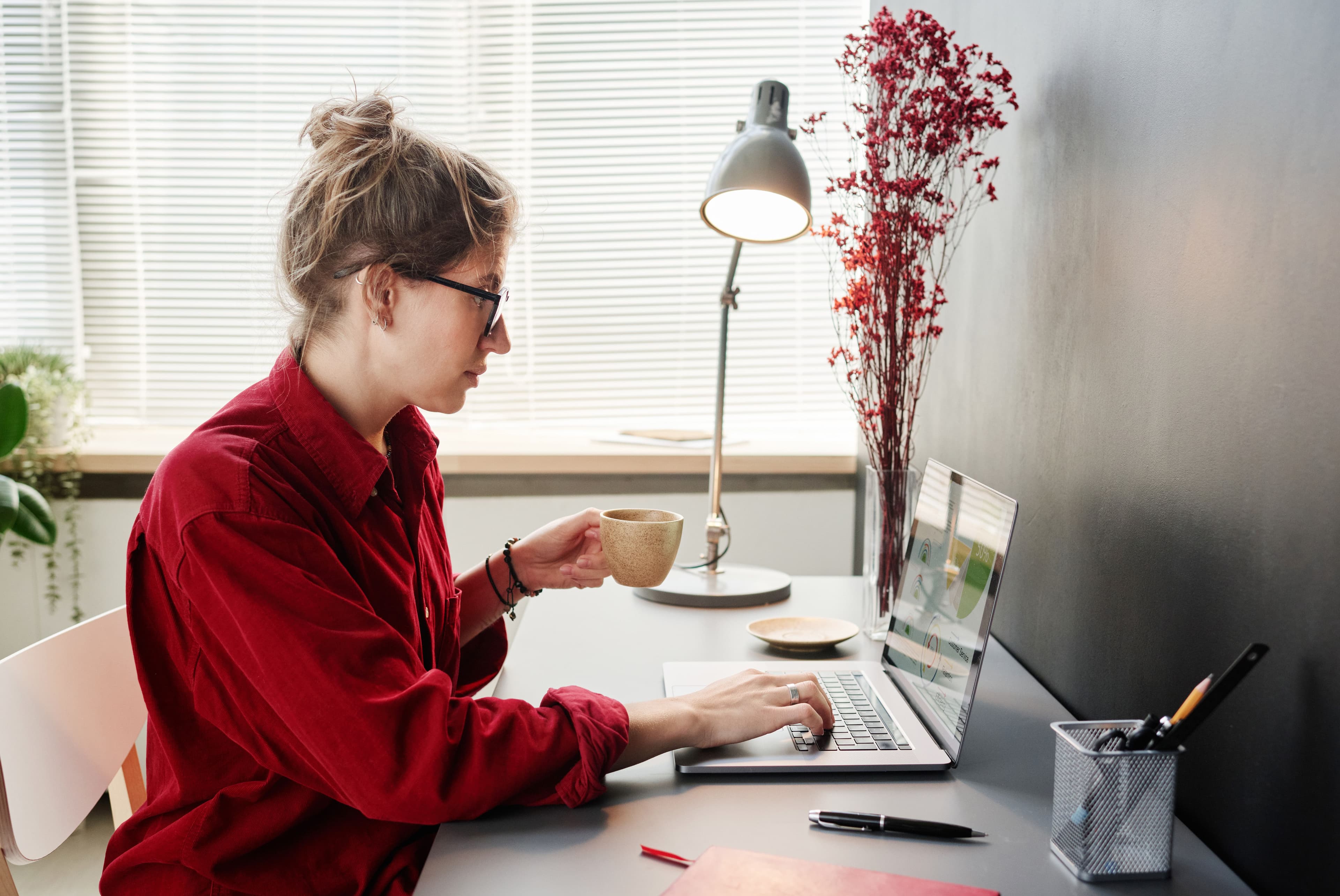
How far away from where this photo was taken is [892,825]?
81 cm

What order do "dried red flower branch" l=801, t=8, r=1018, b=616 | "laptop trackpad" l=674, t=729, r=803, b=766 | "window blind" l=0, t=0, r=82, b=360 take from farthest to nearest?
"window blind" l=0, t=0, r=82, b=360 < "dried red flower branch" l=801, t=8, r=1018, b=616 < "laptop trackpad" l=674, t=729, r=803, b=766

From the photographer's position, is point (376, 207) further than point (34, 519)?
No

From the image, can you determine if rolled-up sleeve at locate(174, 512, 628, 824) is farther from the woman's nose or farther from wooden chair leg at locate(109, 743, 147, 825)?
wooden chair leg at locate(109, 743, 147, 825)

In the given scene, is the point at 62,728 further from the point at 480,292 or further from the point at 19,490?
the point at 19,490

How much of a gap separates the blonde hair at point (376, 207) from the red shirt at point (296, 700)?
118 mm

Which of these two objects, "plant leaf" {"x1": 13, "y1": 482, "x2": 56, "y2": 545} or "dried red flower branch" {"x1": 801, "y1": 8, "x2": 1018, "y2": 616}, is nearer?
"dried red flower branch" {"x1": 801, "y1": 8, "x2": 1018, "y2": 616}

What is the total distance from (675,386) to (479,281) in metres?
1.73

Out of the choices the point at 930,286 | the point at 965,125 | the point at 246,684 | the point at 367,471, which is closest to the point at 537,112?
the point at 930,286

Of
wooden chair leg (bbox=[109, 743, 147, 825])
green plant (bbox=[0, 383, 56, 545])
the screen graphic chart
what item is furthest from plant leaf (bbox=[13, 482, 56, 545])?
the screen graphic chart

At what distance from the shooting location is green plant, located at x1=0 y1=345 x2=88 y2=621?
2477mm

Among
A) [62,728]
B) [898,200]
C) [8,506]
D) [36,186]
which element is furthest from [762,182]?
[36,186]

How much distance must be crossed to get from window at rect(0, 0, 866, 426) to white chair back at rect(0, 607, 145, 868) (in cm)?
159

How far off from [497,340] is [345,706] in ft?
1.49

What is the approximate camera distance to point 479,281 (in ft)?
3.52
